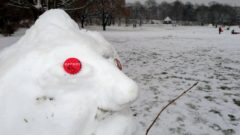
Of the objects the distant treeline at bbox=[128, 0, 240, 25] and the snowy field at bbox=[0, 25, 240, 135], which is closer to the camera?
the snowy field at bbox=[0, 25, 240, 135]

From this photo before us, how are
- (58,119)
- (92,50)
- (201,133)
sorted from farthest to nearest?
(201,133) → (92,50) → (58,119)

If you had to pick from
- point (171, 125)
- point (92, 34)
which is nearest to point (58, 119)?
point (92, 34)

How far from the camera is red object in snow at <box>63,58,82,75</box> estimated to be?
58.1 inches

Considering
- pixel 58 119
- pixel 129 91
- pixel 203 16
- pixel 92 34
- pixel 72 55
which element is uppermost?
pixel 203 16

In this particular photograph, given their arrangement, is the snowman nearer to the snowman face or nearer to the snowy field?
the snowman face

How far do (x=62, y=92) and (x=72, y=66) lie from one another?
184 millimetres

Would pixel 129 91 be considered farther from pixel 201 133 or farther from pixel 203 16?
pixel 203 16

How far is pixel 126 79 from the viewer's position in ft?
5.12

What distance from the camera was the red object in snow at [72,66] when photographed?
4.84 ft

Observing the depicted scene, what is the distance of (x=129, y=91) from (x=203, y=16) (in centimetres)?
10670

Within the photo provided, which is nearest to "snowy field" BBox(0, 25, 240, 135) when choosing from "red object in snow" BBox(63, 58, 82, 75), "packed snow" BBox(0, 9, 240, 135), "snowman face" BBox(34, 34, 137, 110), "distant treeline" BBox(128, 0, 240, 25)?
"packed snow" BBox(0, 9, 240, 135)

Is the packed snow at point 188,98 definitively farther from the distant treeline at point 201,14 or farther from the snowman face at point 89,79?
the distant treeline at point 201,14

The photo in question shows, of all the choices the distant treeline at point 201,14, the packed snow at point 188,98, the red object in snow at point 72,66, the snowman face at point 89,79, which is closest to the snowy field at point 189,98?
the packed snow at point 188,98

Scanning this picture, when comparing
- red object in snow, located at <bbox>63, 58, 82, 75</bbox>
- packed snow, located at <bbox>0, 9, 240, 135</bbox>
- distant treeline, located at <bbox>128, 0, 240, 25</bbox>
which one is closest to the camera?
red object in snow, located at <bbox>63, 58, 82, 75</bbox>
